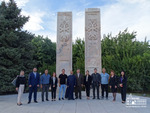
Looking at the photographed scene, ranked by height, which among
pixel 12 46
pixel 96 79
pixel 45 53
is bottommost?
pixel 96 79

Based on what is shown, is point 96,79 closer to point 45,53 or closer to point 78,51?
point 78,51

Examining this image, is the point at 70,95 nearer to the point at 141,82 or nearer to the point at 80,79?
the point at 80,79

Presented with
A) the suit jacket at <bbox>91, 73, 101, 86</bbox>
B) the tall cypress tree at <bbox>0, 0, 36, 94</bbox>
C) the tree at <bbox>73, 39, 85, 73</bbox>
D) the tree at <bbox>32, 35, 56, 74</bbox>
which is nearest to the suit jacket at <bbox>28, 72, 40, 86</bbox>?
the suit jacket at <bbox>91, 73, 101, 86</bbox>

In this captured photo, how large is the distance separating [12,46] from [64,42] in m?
4.90

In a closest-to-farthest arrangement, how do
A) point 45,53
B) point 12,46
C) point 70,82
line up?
point 70,82 → point 12,46 → point 45,53

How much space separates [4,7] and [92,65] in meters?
9.46

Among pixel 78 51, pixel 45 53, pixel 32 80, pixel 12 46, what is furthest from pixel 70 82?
pixel 45 53

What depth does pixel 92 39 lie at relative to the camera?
34.8ft

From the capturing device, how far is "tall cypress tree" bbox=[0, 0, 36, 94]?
430 inches

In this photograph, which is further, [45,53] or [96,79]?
[45,53]

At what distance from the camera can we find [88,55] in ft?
34.2

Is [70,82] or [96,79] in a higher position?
[96,79]

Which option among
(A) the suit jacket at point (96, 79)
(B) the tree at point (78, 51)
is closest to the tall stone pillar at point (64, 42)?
→ (A) the suit jacket at point (96, 79)

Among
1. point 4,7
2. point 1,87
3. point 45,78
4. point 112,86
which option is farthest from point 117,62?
point 4,7
